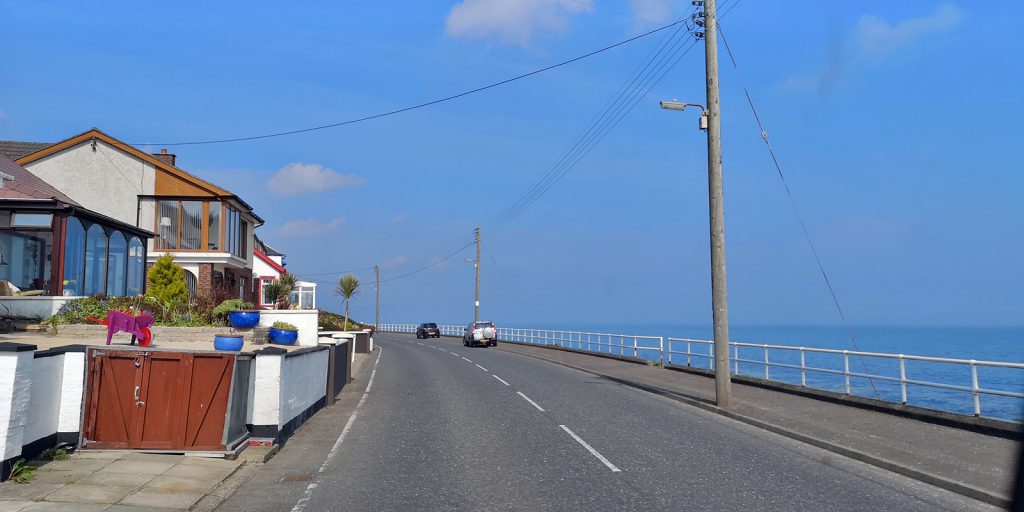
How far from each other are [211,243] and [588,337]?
19.8 m

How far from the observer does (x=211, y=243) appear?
34.4 metres

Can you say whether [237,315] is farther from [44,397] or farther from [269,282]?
[269,282]

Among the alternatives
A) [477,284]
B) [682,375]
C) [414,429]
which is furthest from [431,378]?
[477,284]

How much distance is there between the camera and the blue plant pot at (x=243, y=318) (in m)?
23.6

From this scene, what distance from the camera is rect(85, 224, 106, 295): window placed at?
83.2 feet

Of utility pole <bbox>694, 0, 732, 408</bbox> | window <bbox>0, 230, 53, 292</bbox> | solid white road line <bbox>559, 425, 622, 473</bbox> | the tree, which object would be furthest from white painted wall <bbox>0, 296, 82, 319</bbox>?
utility pole <bbox>694, 0, 732, 408</bbox>

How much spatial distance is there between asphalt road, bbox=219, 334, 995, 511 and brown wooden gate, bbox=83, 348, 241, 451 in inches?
44.8

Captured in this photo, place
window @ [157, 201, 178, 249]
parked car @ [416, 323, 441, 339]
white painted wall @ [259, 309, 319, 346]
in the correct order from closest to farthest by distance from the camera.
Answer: white painted wall @ [259, 309, 319, 346] → window @ [157, 201, 178, 249] → parked car @ [416, 323, 441, 339]

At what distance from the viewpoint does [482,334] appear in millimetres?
50219

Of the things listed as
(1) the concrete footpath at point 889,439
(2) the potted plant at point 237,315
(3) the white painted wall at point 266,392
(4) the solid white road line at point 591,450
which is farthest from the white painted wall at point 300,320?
(4) the solid white road line at point 591,450

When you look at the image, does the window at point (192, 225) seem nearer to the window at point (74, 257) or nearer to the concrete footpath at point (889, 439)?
the window at point (74, 257)

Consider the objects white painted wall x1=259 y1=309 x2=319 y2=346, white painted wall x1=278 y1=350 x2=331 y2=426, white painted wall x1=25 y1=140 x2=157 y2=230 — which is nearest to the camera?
white painted wall x1=278 y1=350 x2=331 y2=426

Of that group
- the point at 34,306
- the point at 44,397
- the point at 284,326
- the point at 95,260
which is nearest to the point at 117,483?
the point at 44,397

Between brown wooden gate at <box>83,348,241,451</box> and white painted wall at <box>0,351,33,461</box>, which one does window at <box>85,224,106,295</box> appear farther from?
white painted wall at <box>0,351,33,461</box>
